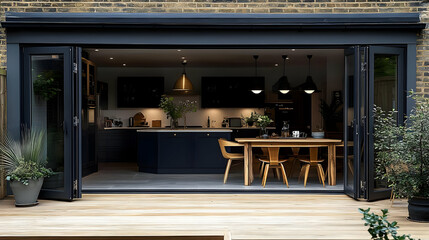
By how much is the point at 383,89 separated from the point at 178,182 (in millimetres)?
3928

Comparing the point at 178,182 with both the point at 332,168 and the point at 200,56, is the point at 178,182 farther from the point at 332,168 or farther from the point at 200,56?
the point at 200,56

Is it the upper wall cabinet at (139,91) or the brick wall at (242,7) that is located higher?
the brick wall at (242,7)

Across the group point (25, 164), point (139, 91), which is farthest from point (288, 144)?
point (139, 91)

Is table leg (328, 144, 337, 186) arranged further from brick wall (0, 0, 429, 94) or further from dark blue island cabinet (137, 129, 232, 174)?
dark blue island cabinet (137, 129, 232, 174)

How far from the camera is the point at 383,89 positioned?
684 cm

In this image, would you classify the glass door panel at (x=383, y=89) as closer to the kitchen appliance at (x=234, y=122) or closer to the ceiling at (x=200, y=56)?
the ceiling at (x=200, y=56)

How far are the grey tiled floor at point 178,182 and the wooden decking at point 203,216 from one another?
377mm

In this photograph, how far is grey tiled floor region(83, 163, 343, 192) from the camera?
7.67 meters

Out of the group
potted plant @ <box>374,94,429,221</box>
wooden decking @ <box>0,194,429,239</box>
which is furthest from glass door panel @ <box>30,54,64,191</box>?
potted plant @ <box>374,94,429,221</box>

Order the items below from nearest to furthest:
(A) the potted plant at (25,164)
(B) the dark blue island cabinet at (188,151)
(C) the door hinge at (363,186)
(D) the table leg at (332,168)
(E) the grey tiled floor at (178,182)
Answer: (A) the potted plant at (25,164), (C) the door hinge at (363,186), (E) the grey tiled floor at (178,182), (D) the table leg at (332,168), (B) the dark blue island cabinet at (188,151)

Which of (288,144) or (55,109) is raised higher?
(55,109)

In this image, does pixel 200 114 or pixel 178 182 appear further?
pixel 200 114

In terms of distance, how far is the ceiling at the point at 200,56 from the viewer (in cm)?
1050

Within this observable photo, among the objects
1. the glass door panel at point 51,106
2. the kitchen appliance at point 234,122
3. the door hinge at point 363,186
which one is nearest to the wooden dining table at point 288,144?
the door hinge at point 363,186
